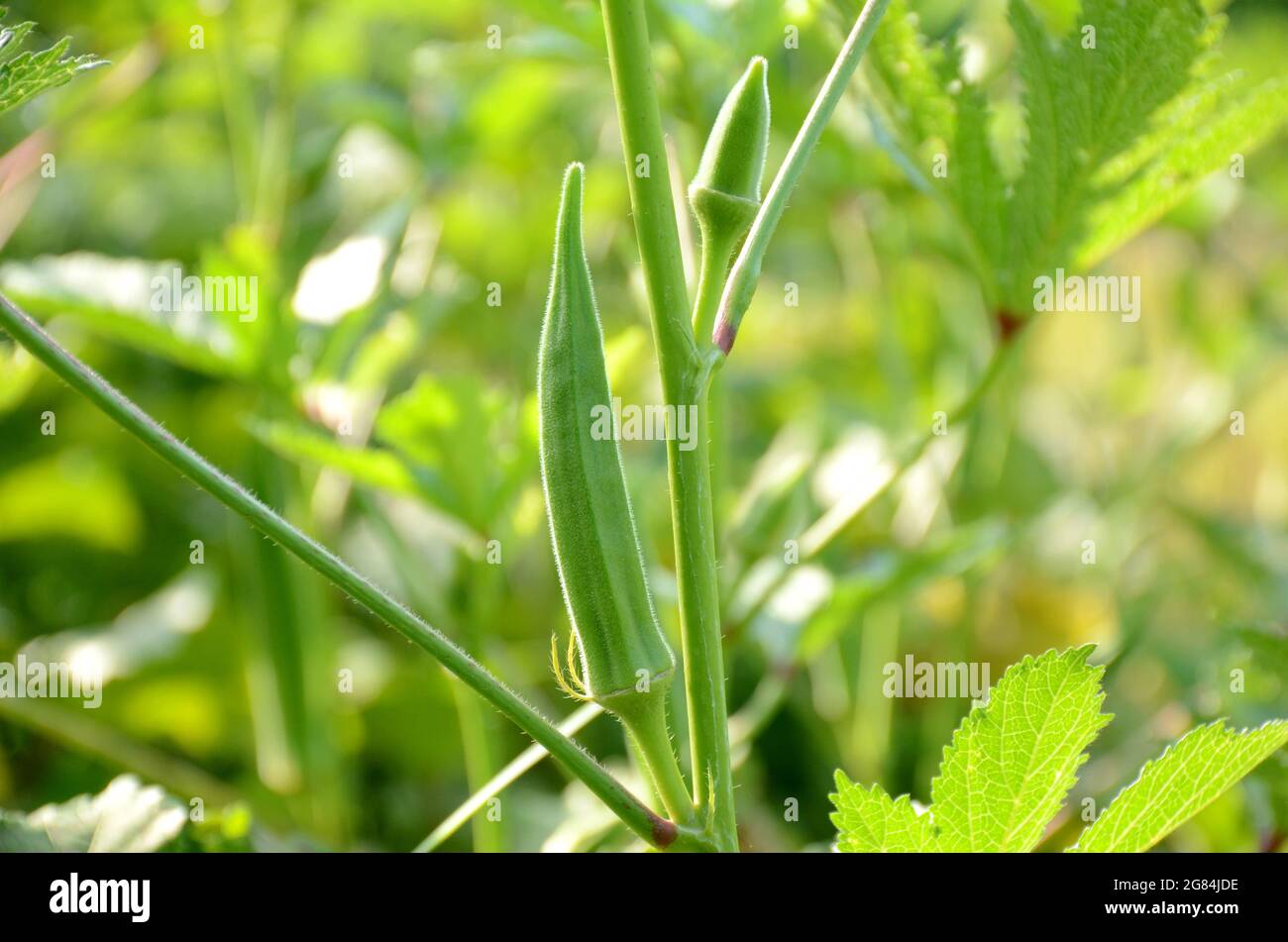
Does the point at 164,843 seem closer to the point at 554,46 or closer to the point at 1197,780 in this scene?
the point at 1197,780

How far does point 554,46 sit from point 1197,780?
19.9 inches

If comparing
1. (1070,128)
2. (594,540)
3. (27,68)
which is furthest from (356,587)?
(1070,128)

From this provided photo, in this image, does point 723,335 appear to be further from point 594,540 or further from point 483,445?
point 483,445

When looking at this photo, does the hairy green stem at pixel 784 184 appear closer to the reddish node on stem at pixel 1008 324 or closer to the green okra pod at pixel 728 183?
the green okra pod at pixel 728 183

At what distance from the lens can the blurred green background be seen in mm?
631

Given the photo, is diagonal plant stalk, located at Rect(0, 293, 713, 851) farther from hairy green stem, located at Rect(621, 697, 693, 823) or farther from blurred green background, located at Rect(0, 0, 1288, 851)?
blurred green background, located at Rect(0, 0, 1288, 851)

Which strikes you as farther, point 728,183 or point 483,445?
point 483,445

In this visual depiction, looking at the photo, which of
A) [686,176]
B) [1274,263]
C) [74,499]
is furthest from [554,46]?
[1274,263]

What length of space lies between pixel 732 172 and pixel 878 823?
Result: 7.6 inches

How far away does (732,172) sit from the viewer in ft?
1.12

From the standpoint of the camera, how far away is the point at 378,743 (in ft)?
3.23

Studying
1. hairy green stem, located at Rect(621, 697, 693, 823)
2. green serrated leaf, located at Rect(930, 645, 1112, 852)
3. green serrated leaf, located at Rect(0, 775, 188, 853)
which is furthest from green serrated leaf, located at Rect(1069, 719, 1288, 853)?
green serrated leaf, located at Rect(0, 775, 188, 853)

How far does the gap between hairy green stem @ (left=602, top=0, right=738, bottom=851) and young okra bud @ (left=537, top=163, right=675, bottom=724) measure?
0.01 meters

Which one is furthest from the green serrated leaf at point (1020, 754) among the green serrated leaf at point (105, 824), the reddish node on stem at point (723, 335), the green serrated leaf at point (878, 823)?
the green serrated leaf at point (105, 824)
